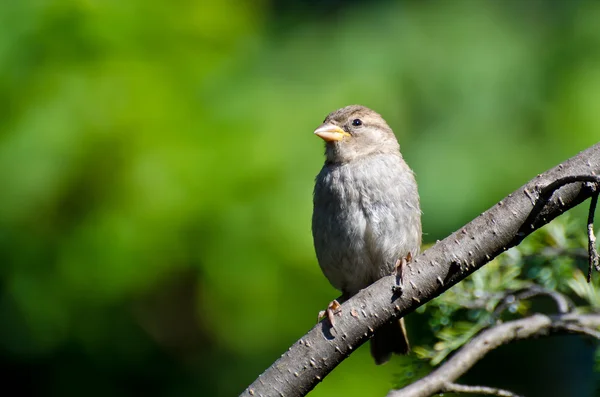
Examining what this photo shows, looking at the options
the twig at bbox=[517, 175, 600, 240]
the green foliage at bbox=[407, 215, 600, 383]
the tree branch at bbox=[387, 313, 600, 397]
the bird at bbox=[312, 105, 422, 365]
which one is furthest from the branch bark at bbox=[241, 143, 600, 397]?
the bird at bbox=[312, 105, 422, 365]

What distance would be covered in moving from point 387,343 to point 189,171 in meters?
1.02

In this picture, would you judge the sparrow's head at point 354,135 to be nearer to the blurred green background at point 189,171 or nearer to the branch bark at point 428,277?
the blurred green background at point 189,171

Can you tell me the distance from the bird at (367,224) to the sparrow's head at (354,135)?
0.17ft

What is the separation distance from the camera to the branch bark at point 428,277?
85.4 inches

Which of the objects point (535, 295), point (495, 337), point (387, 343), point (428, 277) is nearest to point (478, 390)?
point (495, 337)

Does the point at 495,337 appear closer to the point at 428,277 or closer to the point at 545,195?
the point at 428,277

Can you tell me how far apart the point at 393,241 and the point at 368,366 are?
513 millimetres

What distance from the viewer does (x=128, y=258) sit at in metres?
3.43

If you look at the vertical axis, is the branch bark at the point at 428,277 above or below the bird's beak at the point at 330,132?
below

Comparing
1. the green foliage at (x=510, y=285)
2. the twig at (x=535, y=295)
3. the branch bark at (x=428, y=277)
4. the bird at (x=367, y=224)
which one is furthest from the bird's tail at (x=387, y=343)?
the branch bark at (x=428, y=277)

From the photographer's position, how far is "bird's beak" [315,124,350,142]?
3588 mm

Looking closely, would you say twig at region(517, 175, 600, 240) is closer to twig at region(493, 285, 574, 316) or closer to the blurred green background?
twig at region(493, 285, 574, 316)

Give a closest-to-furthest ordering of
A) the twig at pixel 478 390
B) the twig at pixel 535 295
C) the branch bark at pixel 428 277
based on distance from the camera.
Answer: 1. the branch bark at pixel 428 277
2. the twig at pixel 478 390
3. the twig at pixel 535 295

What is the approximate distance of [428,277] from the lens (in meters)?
2.29
